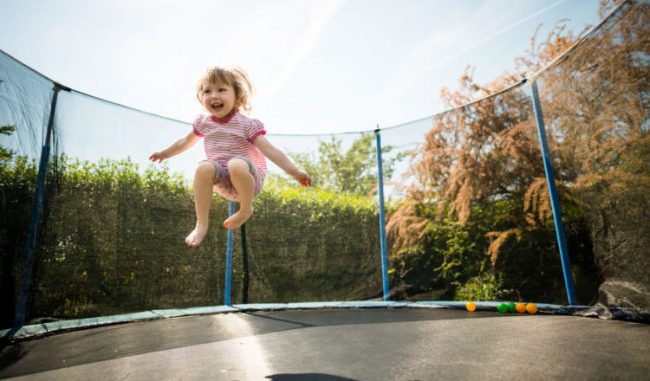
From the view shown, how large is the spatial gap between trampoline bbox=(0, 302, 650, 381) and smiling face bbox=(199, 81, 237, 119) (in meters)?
1.01

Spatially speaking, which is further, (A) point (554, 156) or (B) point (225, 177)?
(A) point (554, 156)

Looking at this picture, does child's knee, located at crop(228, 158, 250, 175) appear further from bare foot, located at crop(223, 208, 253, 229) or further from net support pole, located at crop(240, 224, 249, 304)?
net support pole, located at crop(240, 224, 249, 304)

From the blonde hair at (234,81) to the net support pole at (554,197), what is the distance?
76.6 inches

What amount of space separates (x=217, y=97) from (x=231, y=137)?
0.17 metres

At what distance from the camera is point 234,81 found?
4.99 ft

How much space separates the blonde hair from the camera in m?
1.49

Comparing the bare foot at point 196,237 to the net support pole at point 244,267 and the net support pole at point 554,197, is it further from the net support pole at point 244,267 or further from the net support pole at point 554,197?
the net support pole at point 554,197

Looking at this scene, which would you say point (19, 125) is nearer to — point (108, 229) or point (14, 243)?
point (14, 243)

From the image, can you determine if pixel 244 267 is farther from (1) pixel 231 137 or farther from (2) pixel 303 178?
(2) pixel 303 178

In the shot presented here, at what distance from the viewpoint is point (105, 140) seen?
2449 mm

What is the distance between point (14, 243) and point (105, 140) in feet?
2.80

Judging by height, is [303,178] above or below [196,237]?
above

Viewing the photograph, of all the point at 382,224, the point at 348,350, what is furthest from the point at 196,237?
the point at 382,224

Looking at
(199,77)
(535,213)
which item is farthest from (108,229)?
(535,213)
